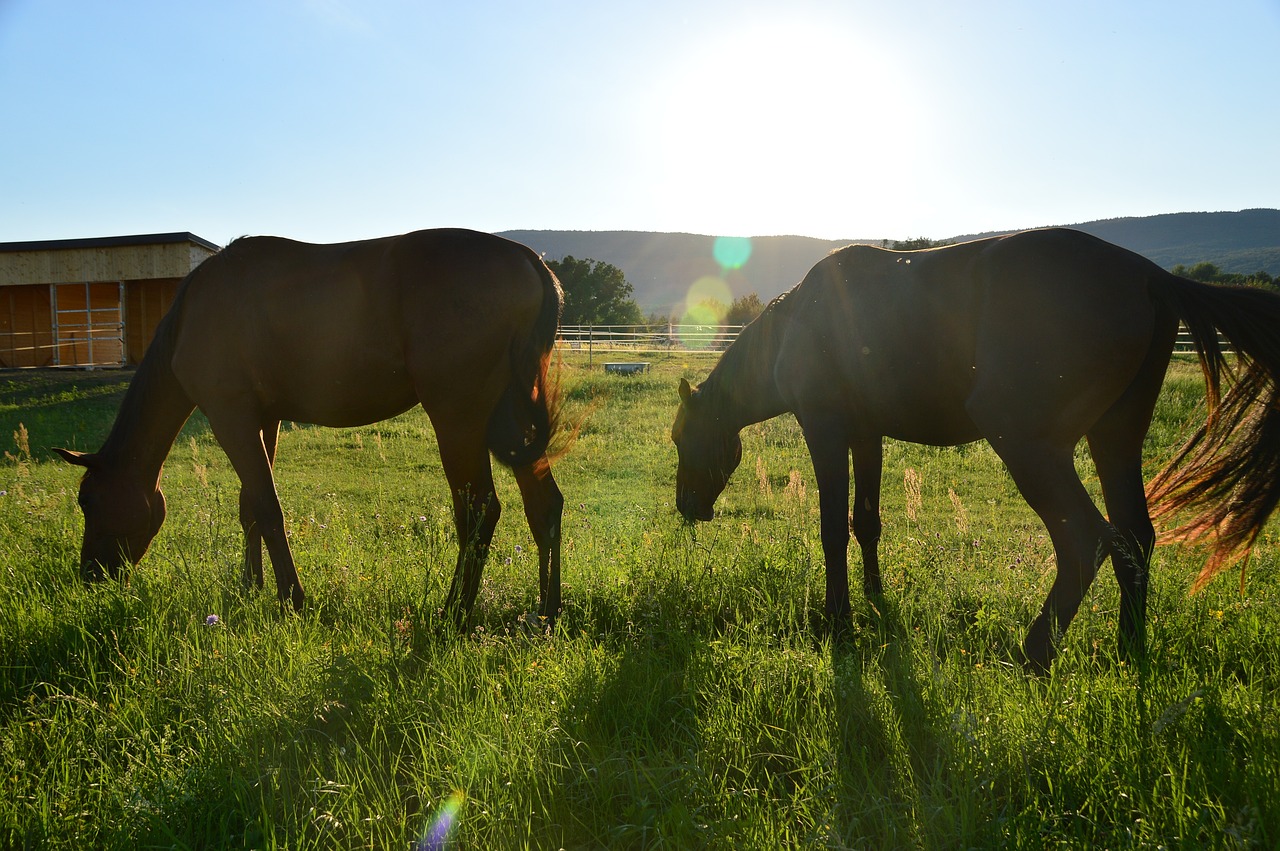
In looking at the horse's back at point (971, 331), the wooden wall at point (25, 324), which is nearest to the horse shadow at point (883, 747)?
the horse's back at point (971, 331)

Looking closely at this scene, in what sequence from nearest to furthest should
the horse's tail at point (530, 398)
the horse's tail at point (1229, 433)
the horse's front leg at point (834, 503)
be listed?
the horse's tail at point (1229, 433) → the horse's front leg at point (834, 503) → the horse's tail at point (530, 398)

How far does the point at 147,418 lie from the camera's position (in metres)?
4.84

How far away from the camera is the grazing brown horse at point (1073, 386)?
3.33 m

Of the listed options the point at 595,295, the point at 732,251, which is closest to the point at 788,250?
the point at 732,251

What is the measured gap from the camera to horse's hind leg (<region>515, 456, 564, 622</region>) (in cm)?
423

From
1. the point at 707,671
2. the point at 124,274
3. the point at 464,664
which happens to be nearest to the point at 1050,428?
the point at 707,671

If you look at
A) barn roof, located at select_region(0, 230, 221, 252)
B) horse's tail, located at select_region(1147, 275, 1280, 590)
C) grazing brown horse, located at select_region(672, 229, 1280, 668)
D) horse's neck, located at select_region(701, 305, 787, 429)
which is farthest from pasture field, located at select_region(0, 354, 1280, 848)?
barn roof, located at select_region(0, 230, 221, 252)

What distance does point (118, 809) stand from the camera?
2301 mm

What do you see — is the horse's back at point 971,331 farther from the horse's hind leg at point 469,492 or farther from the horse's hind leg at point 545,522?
the horse's hind leg at point 469,492

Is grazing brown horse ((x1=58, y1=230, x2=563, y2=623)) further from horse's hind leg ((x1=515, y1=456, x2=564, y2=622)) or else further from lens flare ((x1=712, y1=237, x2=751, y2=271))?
lens flare ((x1=712, y1=237, x2=751, y2=271))

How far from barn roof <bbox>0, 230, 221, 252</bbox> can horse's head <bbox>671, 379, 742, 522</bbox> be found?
756 inches

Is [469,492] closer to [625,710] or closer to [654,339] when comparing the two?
[625,710]

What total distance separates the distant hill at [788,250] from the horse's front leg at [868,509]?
108413 mm

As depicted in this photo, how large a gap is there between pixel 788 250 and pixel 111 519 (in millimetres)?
186443
